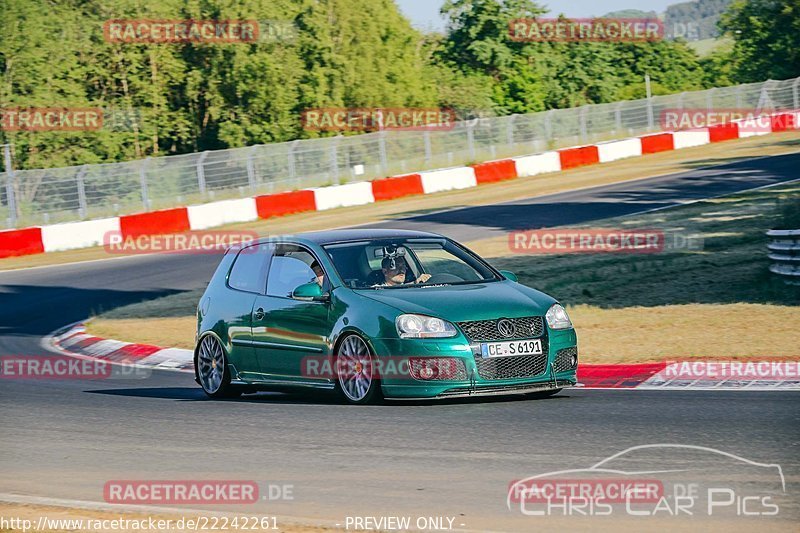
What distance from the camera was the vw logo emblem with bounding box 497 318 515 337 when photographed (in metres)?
9.91

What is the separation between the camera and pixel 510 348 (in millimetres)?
9883

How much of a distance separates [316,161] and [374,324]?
29.0m

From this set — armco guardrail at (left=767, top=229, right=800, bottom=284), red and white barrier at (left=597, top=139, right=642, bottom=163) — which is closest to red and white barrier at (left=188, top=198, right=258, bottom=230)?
red and white barrier at (left=597, top=139, right=642, bottom=163)

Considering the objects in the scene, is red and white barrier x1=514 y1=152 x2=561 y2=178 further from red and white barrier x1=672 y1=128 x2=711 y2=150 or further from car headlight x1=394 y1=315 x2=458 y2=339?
car headlight x1=394 y1=315 x2=458 y2=339

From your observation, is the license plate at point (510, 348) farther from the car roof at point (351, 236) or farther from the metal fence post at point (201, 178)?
the metal fence post at point (201, 178)

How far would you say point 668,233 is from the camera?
75.3ft

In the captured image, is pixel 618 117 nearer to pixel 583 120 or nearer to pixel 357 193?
pixel 583 120

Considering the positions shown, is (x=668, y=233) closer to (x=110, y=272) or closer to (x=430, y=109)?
(x=110, y=272)

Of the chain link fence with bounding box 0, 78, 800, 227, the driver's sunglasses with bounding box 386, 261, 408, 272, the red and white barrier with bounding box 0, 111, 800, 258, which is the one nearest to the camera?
the driver's sunglasses with bounding box 386, 261, 408, 272

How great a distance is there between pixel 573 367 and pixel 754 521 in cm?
441

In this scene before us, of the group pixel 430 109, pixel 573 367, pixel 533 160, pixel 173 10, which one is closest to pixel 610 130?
pixel 533 160

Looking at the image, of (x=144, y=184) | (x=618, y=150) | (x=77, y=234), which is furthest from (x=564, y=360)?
(x=618, y=150)

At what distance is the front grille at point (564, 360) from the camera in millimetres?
10125

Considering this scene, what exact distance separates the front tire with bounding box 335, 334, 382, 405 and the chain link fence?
21.6 m
